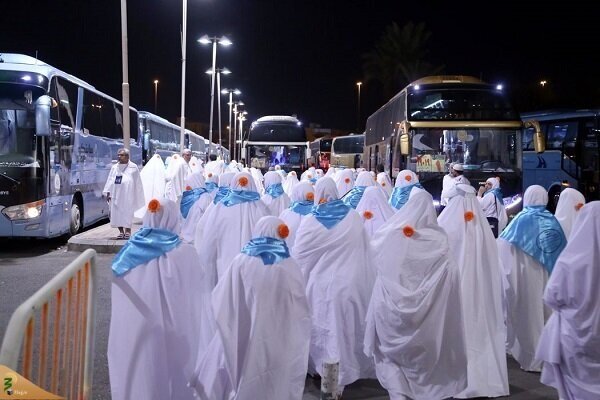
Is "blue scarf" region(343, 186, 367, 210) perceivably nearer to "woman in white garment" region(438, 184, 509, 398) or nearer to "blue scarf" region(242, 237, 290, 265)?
"woman in white garment" region(438, 184, 509, 398)

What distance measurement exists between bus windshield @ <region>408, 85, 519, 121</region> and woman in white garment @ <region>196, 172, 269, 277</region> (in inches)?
405

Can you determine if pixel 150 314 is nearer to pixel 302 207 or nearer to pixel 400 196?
pixel 302 207

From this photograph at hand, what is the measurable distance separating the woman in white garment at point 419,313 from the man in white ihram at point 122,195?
369 inches

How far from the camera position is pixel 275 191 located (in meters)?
11.4

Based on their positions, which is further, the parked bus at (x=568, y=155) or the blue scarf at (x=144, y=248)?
the parked bus at (x=568, y=155)

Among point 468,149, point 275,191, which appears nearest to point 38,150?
point 275,191

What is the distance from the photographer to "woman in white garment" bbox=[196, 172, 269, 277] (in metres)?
7.28

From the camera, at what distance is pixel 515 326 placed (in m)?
6.88

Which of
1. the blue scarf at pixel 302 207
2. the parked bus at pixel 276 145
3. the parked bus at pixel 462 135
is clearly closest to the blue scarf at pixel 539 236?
the blue scarf at pixel 302 207

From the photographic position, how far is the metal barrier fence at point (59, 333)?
275cm

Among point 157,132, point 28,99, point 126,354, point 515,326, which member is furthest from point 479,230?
point 157,132

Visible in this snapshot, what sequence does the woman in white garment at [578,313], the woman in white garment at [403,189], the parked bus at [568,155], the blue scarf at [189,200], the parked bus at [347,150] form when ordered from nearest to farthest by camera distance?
1. the woman in white garment at [578,313]
2. the blue scarf at [189,200]
3. the woman in white garment at [403,189]
4. the parked bus at [568,155]
5. the parked bus at [347,150]

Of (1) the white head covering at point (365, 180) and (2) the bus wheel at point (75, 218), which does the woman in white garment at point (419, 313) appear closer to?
(1) the white head covering at point (365, 180)

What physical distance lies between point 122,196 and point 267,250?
9.99 meters
